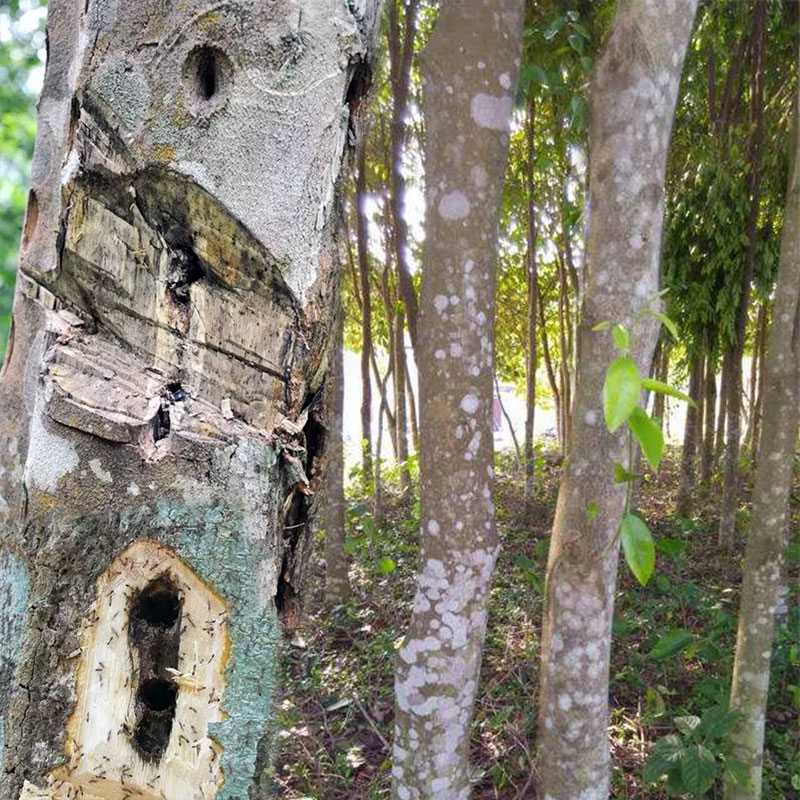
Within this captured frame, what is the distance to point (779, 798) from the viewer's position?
326 cm

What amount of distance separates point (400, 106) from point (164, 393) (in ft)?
18.6

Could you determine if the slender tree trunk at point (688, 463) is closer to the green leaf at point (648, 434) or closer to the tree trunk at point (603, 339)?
the tree trunk at point (603, 339)

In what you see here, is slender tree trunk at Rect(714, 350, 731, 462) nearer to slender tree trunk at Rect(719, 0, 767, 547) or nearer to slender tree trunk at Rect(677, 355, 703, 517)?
slender tree trunk at Rect(677, 355, 703, 517)

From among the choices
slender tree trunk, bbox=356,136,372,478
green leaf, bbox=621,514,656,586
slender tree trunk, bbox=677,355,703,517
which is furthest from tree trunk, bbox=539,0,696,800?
slender tree trunk, bbox=677,355,703,517

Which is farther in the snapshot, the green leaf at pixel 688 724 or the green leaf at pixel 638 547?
the green leaf at pixel 688 724

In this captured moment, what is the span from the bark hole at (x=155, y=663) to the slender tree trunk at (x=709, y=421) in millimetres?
7486

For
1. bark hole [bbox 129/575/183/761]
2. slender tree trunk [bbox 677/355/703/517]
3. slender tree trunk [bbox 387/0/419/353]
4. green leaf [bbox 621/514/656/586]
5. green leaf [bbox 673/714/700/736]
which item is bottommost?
green leaf [bbox 673/714/700/736]

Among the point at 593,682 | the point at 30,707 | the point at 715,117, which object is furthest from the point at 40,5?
the point at 715,117

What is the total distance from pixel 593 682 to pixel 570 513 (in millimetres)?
599

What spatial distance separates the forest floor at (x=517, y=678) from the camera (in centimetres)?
346

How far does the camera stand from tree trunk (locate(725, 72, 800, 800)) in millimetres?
2900

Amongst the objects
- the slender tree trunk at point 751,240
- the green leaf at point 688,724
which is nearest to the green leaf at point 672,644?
the green leaf at point 688,724

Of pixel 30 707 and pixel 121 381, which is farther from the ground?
pixel 121 381

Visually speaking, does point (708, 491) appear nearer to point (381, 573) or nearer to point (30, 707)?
point (381, 573)
